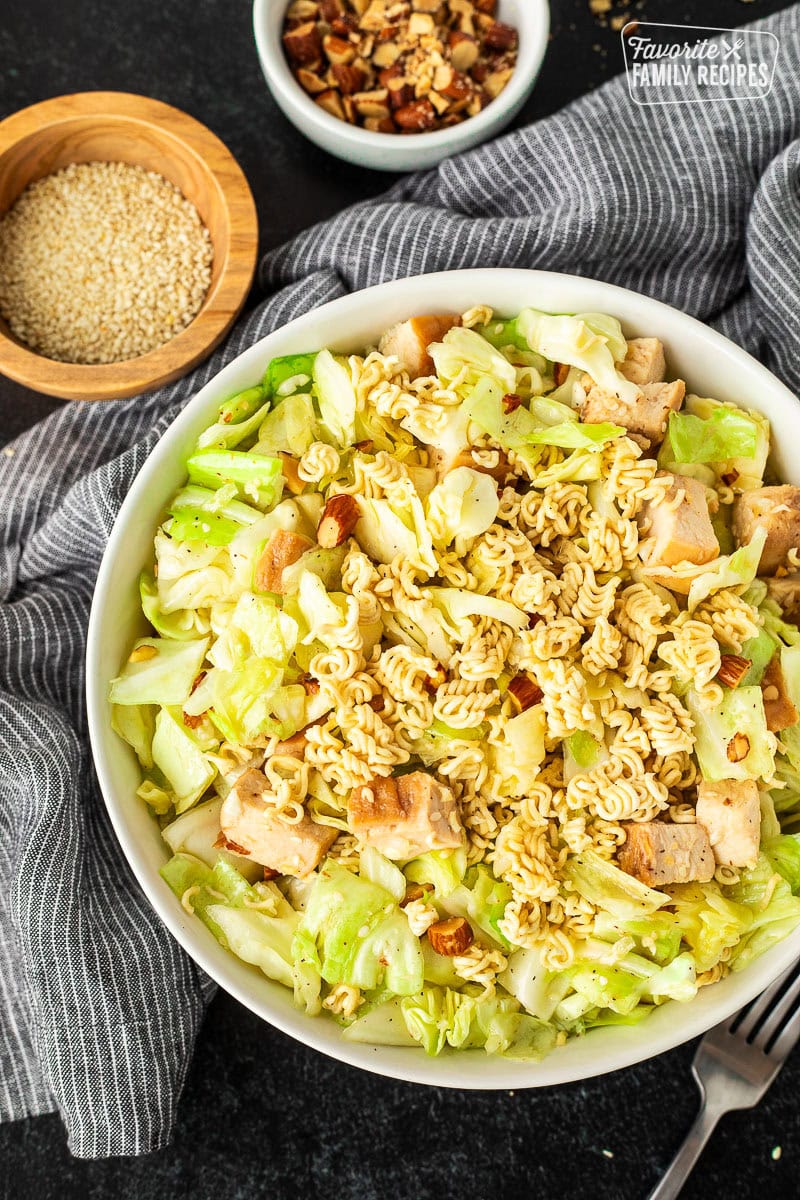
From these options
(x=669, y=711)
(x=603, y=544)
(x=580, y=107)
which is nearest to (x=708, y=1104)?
(x=669, y=711)

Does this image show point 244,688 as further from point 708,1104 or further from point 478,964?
point 708,1104

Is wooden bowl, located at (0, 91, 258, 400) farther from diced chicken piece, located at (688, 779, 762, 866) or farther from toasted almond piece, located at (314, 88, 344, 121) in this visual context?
diced chicken piece, located at (688, 779, 762, 866)

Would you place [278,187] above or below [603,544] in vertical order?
above

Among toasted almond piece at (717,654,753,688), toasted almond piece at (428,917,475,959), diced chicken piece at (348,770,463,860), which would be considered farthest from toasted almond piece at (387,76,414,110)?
toasted almond piece at (428,917,475,959)

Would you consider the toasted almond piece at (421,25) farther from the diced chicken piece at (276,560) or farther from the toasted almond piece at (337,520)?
the diced chicken piece at (276,560)

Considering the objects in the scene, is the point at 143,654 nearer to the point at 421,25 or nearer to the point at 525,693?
the point at 525,693
